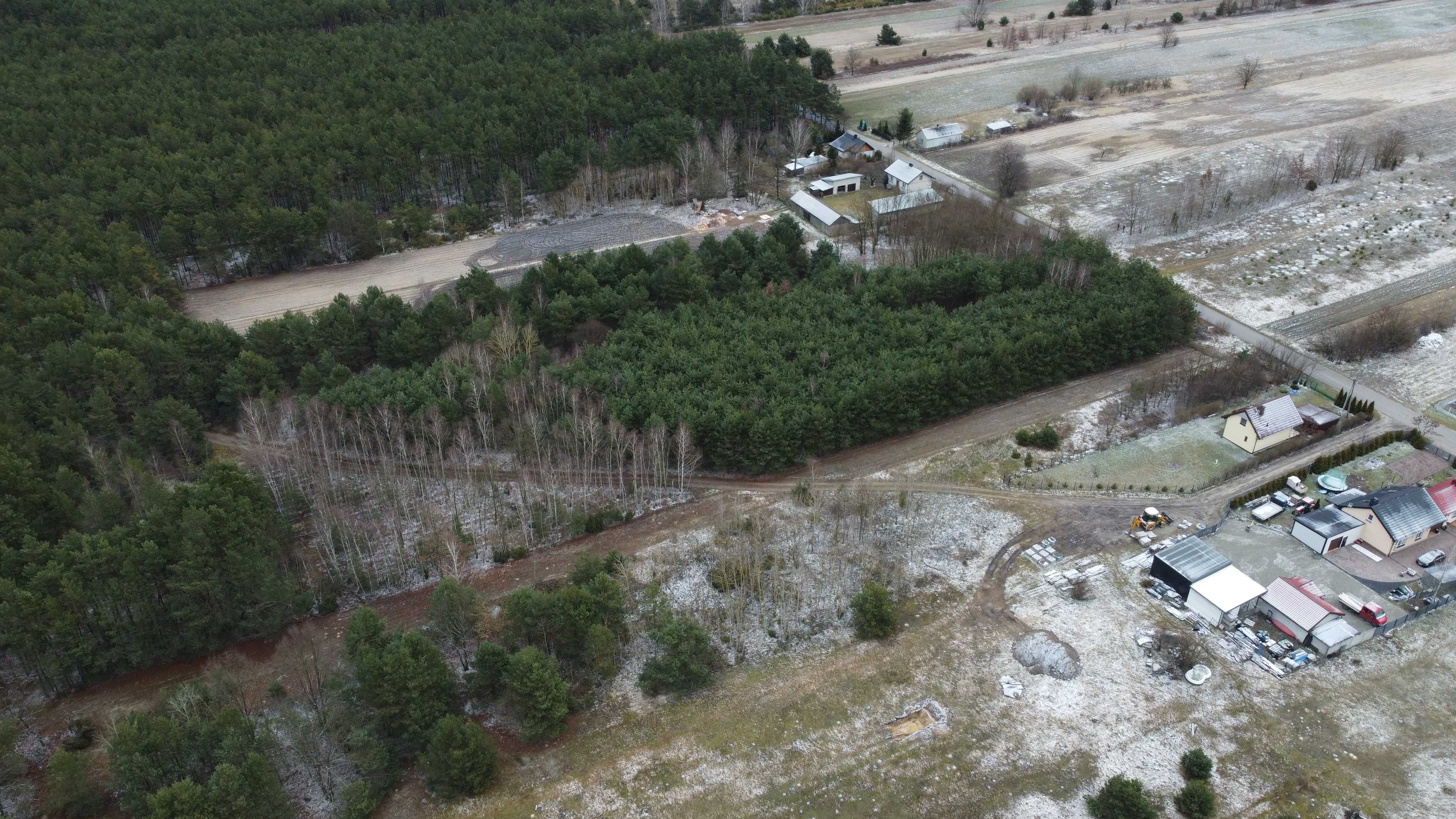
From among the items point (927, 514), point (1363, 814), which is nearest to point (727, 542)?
point (927, 514)

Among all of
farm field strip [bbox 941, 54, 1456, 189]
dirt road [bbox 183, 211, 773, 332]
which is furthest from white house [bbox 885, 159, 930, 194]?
dirt road [bbox 183, 211, 773, 332]

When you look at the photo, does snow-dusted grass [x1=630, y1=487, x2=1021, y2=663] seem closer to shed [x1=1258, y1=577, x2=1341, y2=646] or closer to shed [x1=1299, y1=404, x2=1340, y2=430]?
shed [x1=1258, y1=577, x2=1341, y2=646]

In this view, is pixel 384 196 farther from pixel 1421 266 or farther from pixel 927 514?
pixel 1421 266

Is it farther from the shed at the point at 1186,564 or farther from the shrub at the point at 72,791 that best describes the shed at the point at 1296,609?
the shrub at the point at 72,791

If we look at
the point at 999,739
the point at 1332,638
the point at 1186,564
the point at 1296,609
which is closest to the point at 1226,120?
the point at 1186,564

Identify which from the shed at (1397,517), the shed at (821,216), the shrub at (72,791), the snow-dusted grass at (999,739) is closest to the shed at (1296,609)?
the snow-dusted grass at (999,739)
